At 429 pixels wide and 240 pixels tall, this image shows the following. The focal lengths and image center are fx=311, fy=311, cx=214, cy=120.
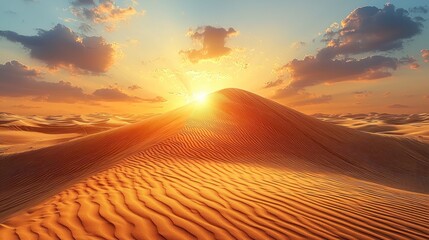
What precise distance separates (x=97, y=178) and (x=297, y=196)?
3823 mm

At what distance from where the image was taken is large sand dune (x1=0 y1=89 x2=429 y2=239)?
3.54 m

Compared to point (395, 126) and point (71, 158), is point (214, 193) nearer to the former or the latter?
point (71, 158)

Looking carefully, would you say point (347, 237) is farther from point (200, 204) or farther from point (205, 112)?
point (205, 112)

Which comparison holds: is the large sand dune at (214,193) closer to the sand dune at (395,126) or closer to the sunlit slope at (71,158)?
the sunlit slope at (71,158)

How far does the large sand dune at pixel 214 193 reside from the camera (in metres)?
3.54

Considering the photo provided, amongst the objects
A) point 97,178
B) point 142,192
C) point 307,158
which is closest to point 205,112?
point 307,158

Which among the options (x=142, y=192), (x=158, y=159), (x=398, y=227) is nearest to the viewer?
(x=398, y=227)

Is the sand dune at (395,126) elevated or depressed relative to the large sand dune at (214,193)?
elevated

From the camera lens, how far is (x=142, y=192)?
4859mm

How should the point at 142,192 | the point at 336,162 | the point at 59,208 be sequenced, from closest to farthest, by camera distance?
the point at 59,208
the point at 142,192
the point at 336,162

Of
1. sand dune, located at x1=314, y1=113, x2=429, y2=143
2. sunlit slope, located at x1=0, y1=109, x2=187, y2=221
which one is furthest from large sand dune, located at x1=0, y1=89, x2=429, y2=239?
sand dune, located at x1=314, y1=113, x2=429, y2=143

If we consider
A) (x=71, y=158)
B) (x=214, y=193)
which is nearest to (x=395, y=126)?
(x=71, y=158)

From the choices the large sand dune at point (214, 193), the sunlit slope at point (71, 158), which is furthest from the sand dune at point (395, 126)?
the sunlit slope at point (71, 158)

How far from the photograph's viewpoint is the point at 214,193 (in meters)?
4.90
